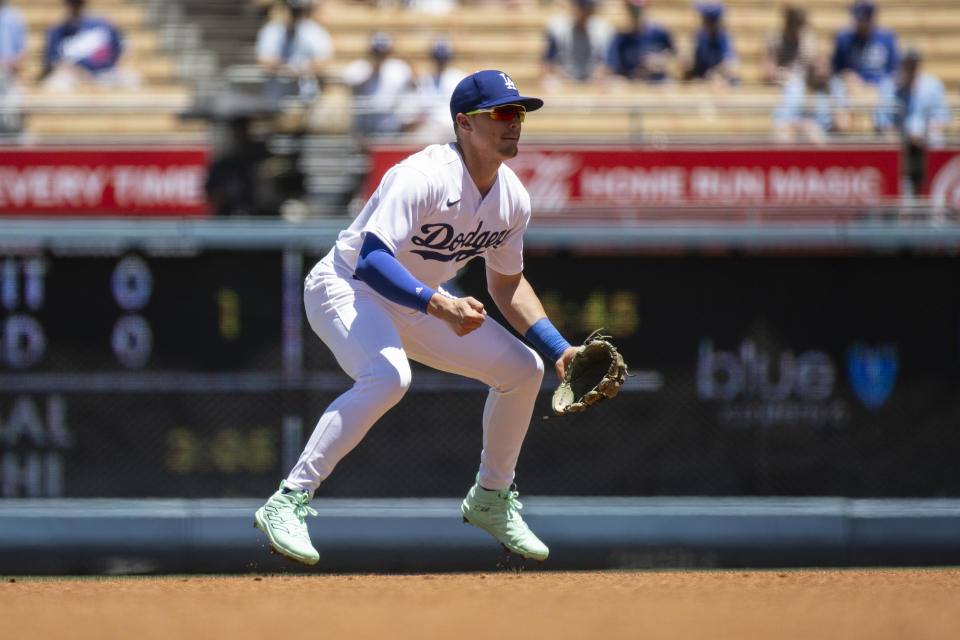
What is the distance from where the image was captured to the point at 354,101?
8.98 m

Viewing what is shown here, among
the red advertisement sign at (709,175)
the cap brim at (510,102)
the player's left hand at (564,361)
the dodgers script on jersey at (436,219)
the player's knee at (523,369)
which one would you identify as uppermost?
the cap brim at (510,102)

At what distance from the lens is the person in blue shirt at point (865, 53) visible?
420 inches

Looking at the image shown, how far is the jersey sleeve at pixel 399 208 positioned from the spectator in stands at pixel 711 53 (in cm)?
614

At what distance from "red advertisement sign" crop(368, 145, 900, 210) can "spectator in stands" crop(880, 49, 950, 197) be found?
0.35 ft

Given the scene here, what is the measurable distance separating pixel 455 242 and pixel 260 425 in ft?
7.62

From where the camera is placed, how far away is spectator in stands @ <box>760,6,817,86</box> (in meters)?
10.6

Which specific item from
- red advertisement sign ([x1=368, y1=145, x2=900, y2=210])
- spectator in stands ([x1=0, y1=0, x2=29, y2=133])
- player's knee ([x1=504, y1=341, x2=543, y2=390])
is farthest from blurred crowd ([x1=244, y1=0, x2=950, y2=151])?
player's knee ([x1=504, y1=341, x2=543, y2=390])

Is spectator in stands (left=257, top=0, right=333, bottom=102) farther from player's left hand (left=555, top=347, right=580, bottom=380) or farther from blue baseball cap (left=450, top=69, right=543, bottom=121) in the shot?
player's left hand (left=555, top=347, right=580, bottom=380)

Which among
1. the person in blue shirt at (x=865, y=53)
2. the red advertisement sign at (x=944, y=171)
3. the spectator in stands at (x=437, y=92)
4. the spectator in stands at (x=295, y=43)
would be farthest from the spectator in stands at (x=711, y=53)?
the spectator in stands at (x=295, y=43)

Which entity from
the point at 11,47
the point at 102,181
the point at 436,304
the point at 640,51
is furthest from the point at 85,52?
the point at 436,304

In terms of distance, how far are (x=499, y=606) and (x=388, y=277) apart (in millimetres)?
1263

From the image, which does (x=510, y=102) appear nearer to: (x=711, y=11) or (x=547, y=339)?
(x=547, y=339)

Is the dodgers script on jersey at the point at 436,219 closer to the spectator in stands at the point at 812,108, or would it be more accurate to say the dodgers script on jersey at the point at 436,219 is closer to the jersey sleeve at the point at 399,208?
the jersey sleeve at the point at 399,208

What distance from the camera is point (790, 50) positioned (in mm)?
10680
